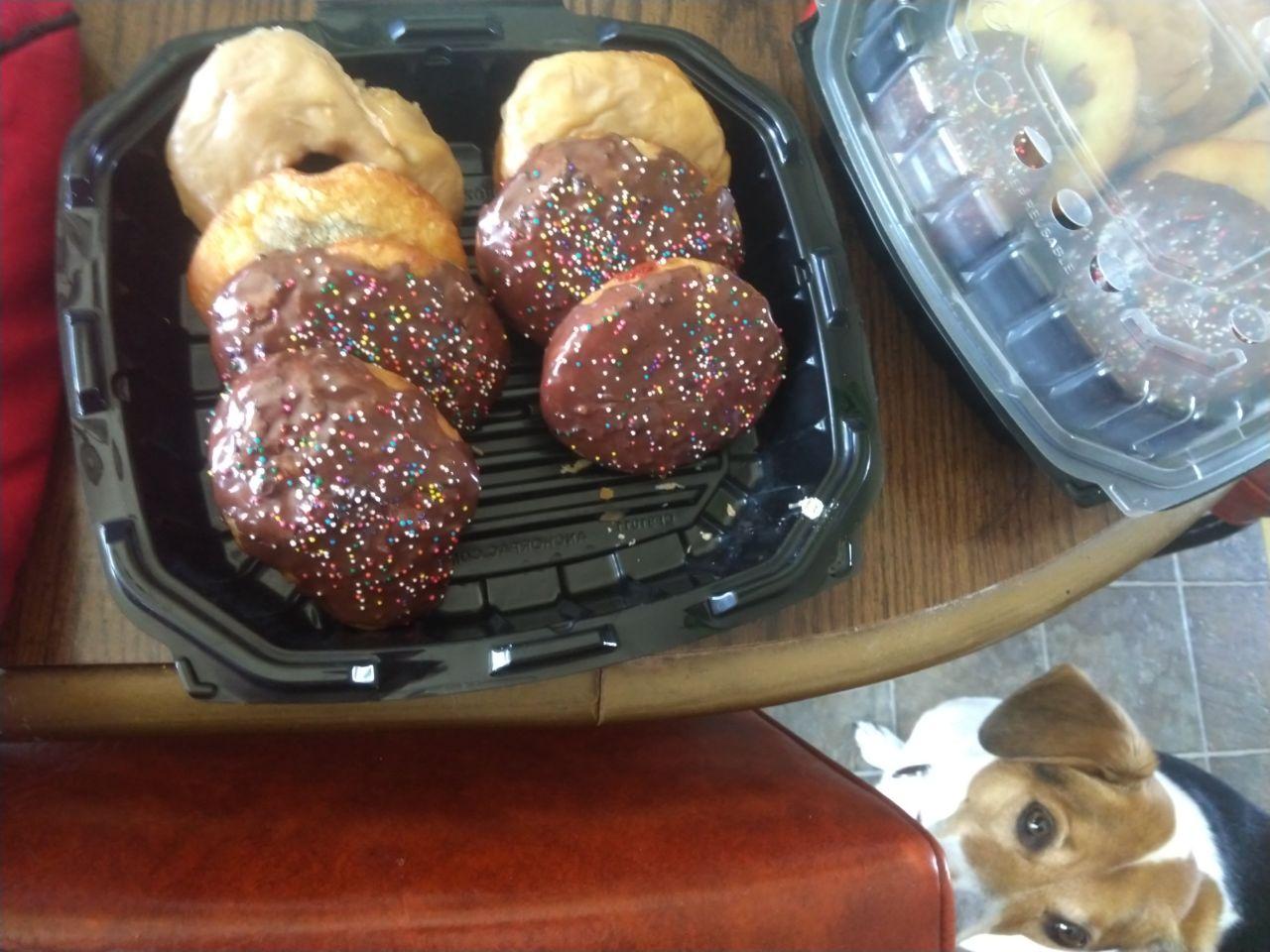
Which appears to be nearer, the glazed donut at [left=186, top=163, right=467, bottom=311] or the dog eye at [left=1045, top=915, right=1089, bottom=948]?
the glazed donut at [left=186, top=163, right=467, bottom=311]

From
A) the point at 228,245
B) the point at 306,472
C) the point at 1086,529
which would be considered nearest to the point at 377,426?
the point at 306,472

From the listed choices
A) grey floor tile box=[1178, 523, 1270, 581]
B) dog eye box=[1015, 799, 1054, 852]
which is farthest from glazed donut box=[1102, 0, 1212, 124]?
grey floor tile box=[1178, 523, 1270, 581]

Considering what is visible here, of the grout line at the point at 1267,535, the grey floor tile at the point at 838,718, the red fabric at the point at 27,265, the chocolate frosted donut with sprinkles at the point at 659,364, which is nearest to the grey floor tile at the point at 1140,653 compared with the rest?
the grout line at the point at 1267,535

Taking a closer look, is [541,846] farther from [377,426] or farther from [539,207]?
[539,207]

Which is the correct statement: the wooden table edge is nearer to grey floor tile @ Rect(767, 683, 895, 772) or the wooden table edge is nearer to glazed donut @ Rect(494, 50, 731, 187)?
glazed donut @ Rect(494, 50, 731, 187)

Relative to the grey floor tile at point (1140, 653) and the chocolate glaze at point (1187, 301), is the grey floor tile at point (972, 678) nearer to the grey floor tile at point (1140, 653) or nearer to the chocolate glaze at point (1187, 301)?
the grey floor tile at point (1140, 653)

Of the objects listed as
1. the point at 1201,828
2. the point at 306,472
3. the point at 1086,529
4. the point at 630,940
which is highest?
the point at 306,472
